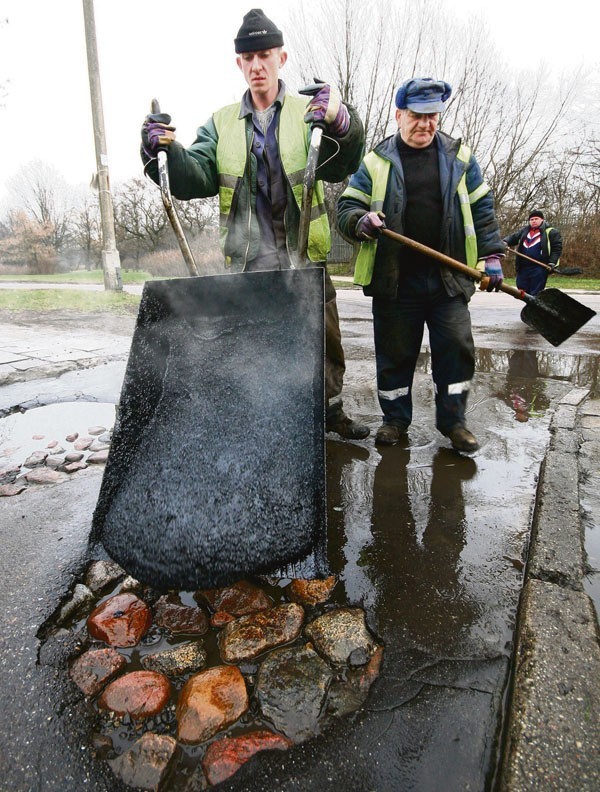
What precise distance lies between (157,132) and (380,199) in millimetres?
1135

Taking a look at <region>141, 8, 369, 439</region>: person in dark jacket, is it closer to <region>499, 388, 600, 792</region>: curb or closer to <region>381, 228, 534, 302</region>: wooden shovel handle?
<region>381, 228, 534, 302</region>: wooden shovel handle

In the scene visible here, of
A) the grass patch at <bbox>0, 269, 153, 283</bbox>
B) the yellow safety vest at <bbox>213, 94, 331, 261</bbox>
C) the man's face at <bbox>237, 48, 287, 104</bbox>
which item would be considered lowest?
the grass patch at <bbox>0, 269, 153, 283</bbox>

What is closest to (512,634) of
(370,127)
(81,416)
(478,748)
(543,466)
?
(478,748)

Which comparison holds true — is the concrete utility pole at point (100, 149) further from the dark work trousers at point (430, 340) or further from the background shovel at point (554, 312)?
the background shovel at point (554, 312)

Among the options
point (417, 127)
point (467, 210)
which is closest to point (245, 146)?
point (417, 127)

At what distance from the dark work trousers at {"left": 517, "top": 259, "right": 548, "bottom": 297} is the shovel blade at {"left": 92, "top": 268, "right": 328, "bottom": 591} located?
755cm

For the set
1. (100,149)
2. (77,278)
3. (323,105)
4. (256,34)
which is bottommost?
(77,278)

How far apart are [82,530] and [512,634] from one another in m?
1.59

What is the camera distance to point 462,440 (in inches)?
102

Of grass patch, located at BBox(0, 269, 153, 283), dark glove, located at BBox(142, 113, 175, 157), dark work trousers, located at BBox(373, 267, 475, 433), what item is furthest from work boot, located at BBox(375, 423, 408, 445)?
grass patch, located at BBox(0, 269, 153, 283)

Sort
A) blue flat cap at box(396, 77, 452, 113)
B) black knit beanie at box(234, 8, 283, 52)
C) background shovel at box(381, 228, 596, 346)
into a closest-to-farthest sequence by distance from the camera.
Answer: black knit beanie at box(234, 8, 283, 52) → blue flat cap at box(396, 77, 452, 113) → background shovel at box(381, 228, 596, 346)

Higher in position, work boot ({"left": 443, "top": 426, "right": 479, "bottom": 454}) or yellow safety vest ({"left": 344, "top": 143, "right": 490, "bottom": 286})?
yellow safety vest ({"left": 344, "top": 143, "right": 490, "bottom": 286})

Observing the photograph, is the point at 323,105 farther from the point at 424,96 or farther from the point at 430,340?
the point at 430,340

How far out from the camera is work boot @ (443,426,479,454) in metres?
2.57
